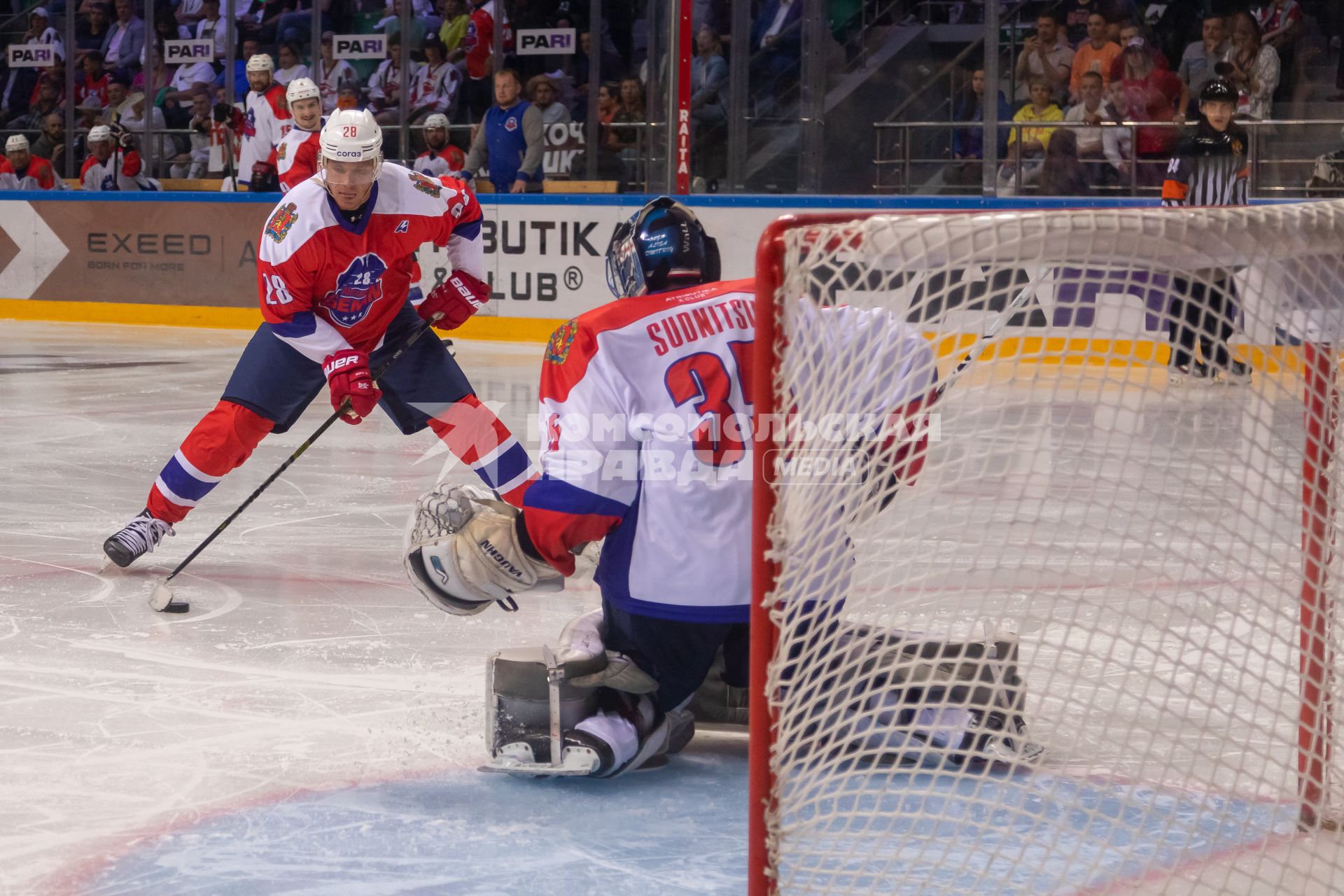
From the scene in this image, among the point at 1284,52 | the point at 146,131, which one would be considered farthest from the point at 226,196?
the point at 1284,52

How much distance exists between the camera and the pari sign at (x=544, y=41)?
976 centimetres

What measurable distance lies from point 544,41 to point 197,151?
107 inches

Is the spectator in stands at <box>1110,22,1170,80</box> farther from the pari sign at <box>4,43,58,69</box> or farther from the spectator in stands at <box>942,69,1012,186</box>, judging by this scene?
the pari sign at <box>4,43,58,69</box>

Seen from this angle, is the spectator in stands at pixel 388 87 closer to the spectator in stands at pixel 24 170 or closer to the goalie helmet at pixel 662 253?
the spectator in stands at pixel 24 170

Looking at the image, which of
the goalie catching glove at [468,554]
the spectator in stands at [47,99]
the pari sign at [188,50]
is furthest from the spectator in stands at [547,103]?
the goalie catching glove at [468,554]

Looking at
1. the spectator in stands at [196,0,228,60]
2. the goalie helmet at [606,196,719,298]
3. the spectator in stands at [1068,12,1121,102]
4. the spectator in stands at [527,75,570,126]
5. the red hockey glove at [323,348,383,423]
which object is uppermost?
the spectator in stands at [196,0,228,60]

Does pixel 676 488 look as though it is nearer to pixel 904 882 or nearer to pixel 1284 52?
pixel 904 882

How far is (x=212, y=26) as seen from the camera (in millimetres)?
11078

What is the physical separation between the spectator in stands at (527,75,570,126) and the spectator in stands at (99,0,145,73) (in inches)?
147

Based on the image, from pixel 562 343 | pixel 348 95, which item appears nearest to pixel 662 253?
pixel 562 343

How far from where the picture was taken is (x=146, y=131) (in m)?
10.9

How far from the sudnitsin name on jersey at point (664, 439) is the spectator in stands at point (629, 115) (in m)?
7.11

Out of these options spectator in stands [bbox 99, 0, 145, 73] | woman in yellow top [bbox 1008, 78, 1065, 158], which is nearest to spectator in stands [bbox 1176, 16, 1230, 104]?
woman in yellow top [bbox 1008, 78, 1065, 158]

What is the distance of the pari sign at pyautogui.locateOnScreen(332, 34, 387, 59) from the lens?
10.5 m
